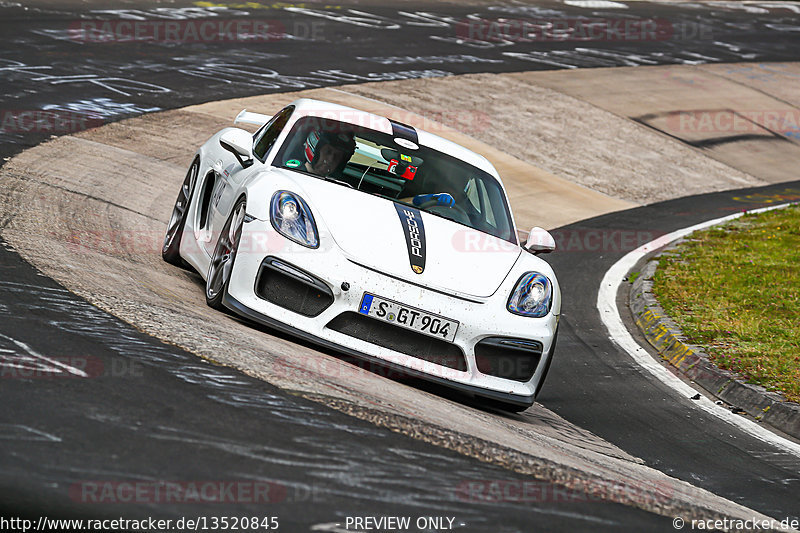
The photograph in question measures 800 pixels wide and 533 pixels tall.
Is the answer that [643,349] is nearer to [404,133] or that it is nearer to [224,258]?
[404,133]

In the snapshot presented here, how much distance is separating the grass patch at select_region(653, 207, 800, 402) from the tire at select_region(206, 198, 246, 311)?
415 cm

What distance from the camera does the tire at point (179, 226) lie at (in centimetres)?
750

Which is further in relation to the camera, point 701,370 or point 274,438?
point 701,370

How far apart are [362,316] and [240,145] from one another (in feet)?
6.23

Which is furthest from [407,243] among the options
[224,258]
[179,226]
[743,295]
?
[743,295]

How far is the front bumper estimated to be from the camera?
5488 mm

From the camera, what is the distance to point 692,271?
429 inches

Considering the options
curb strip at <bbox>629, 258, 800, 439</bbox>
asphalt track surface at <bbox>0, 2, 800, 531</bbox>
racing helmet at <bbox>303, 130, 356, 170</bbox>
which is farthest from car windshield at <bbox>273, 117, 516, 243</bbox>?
curb strip at <bbox>629, 258, 800, 439</bbox>

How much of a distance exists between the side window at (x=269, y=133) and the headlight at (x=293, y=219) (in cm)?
88

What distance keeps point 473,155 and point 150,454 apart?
4490 mm

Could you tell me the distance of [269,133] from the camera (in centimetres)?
718

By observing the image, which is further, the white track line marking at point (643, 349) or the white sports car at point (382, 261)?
the white track line marking at point (643, 349)

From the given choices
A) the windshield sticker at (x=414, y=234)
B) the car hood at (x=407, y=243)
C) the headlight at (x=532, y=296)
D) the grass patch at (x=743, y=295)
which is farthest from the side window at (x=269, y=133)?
the grass patch at (x=743, y=295)

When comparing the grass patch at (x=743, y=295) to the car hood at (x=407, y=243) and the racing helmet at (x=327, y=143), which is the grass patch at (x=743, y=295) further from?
the racing helmet at (x=327, y=143)
